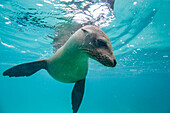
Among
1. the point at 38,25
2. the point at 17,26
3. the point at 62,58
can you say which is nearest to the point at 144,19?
the point at 38,25

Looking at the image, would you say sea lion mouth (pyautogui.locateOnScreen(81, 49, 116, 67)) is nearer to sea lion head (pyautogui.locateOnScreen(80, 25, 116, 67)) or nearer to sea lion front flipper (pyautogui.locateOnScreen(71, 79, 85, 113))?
sea lion head (pyautogui.locateOnScreen(80, 25, 116, 67))

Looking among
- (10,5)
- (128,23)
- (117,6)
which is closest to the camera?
(10,5)

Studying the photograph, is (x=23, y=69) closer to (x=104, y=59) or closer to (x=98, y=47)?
(x=98, y=47)

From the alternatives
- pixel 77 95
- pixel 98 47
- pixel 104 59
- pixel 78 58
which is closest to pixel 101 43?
pixel 98 47

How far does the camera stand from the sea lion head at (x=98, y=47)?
6.47ft

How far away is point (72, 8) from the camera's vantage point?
6.73m

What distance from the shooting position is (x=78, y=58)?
8.96 feet

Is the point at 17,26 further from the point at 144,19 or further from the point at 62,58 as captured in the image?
the point at 144,19

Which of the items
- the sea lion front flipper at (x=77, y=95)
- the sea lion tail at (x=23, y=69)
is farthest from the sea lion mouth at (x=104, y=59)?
the sea lion tail at (x=23, y=69)

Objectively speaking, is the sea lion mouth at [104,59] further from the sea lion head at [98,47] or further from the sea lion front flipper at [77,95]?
the sea lion front flipper at [77,95]

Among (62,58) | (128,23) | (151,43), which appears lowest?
(151,43)

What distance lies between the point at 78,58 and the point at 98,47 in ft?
2.34

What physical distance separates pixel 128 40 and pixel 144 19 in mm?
3807

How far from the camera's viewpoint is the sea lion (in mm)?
2130
